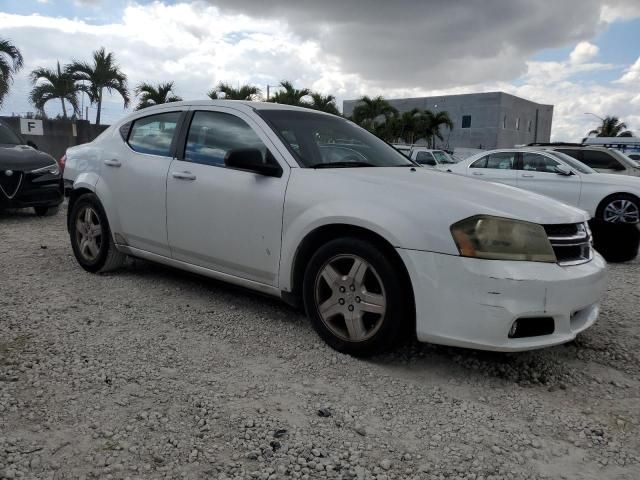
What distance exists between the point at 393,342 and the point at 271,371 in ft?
2.38

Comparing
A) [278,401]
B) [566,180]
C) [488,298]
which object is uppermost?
[566,180]

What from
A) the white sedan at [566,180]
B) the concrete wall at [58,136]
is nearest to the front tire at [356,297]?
the white sedan at [566,180]

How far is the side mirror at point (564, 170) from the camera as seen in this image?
9.38 metres

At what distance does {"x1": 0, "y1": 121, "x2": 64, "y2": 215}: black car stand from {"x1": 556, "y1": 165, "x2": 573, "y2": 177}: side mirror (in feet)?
27.3

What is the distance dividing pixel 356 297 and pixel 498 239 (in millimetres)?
860

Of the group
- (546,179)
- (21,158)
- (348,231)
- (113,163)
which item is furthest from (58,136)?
(348,231)

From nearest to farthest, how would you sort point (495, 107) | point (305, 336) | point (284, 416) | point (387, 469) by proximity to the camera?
point (387, 469)
point (284, 416)
point (305, 336)
point (495, 107)

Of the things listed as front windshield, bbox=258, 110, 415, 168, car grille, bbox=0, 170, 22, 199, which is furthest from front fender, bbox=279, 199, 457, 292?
car grille, bbox=0, 170, 22, 199

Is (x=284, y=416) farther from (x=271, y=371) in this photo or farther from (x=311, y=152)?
(x=311, y=152)

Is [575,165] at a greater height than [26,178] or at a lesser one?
greater

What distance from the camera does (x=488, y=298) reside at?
275cm

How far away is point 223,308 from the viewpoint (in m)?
4.14

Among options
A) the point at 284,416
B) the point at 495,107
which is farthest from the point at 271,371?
the point at 495,107

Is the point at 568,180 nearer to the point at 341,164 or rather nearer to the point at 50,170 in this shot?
the point at 341,164
